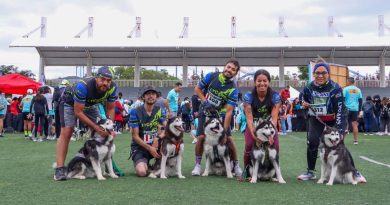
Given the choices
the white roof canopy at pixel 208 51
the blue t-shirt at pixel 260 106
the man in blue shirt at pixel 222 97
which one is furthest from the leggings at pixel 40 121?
the white roof canopy at pixel 208 51

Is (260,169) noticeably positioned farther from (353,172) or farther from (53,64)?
(53,64)

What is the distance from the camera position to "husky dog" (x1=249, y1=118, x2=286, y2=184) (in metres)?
5.93

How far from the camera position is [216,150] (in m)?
6.57

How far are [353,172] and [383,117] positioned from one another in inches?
573

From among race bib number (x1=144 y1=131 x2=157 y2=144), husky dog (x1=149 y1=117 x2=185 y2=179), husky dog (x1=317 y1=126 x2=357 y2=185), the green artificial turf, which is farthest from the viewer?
race bib number (x1=144 y1=131 x2=157 y2=144)

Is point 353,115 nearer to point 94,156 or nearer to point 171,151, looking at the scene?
point 171,151

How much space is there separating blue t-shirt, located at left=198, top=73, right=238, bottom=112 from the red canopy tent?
51.7ft

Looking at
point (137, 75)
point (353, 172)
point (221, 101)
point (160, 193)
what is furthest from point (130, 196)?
point (137, 75)

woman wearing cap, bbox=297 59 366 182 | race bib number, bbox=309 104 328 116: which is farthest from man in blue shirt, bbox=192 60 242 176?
race bib number, bbox=309 104 328 116

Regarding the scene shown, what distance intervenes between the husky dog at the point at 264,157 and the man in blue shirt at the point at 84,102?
2.20 m

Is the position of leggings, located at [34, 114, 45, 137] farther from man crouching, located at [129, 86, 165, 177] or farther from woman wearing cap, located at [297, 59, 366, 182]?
woman wearing cap, located at [297, 59, 366, 182]

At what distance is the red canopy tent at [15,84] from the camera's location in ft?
66.3

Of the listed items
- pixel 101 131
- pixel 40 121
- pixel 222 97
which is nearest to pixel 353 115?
pixel 222 97

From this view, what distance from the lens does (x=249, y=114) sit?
6215 mm
